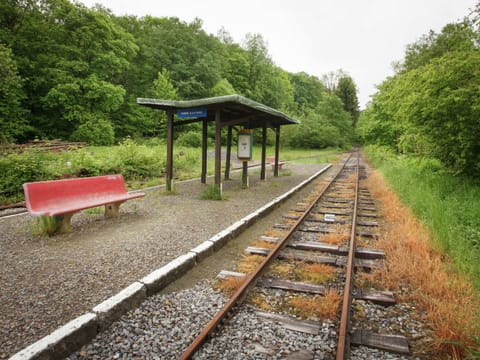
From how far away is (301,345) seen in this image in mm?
2521

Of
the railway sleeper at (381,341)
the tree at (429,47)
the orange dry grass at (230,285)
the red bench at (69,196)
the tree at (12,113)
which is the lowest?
the railway sleeper at (381,341)

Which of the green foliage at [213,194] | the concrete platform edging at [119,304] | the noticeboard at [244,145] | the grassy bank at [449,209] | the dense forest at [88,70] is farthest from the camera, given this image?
the dense forest at [88,70]

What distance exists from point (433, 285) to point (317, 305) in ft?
4.86

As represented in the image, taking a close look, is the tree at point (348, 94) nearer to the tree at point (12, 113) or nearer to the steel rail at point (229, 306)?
the tree at point (12, 113)

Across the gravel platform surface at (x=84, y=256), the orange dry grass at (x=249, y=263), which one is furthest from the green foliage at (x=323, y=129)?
the orange dry grass at (x=249, y=263)

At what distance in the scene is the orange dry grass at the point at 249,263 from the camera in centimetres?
399

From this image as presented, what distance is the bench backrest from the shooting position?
4730mm

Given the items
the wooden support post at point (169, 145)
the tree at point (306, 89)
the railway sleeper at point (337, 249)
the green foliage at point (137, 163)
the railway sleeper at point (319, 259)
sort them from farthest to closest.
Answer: the tree at point (306, 89) < the green foliage at point (137, 163) < the wooden support post at point (169, 145) < the railway sleeper at point (337, 249) < the railway sleeper at point (319, 259)

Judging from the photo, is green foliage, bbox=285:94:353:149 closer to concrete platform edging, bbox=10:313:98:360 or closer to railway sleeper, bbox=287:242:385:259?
railway sleeper, bbox=287:242:385:259

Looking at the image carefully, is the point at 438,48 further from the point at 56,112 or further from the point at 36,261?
the point at 56,112

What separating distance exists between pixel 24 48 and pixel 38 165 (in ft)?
74.1

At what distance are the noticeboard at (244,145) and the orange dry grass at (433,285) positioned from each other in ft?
20.1

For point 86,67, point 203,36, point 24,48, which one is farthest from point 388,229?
point 203,36

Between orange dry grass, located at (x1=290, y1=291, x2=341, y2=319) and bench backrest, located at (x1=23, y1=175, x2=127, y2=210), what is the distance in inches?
178
